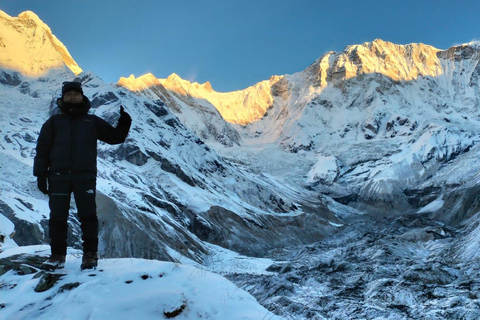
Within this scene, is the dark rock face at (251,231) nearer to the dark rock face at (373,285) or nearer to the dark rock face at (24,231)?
the dark rock face at (373,285)

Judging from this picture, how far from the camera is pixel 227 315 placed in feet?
22.9

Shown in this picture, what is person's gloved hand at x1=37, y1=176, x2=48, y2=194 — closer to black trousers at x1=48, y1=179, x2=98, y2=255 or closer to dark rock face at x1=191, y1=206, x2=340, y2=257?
black trousers at x1=48, y1=179, x2=98, y2=255

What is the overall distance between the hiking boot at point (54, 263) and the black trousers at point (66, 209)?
0.27 feet

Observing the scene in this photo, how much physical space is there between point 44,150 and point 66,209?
117cm

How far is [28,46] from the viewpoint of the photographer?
178 metres

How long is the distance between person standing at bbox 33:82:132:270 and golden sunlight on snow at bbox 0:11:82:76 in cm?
16865

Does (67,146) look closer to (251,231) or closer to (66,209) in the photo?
(66,209)

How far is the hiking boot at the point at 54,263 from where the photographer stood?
8.20m

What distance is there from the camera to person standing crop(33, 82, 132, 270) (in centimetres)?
840

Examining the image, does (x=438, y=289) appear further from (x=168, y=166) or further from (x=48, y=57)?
(x=48, y=57)

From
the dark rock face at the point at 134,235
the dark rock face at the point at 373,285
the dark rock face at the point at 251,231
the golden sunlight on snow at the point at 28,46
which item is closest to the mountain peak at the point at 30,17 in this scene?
the golden sunlight on snow at the point at 28,46

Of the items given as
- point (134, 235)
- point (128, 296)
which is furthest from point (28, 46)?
point (128, 296)

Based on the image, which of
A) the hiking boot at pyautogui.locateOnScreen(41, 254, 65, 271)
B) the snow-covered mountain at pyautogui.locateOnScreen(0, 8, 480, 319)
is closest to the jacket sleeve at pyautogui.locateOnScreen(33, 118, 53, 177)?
the hiking boot at pyautogui.locateOnScreen(41, 254, 65, 271)

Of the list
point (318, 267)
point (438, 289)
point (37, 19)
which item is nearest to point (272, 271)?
point (318, 267)
